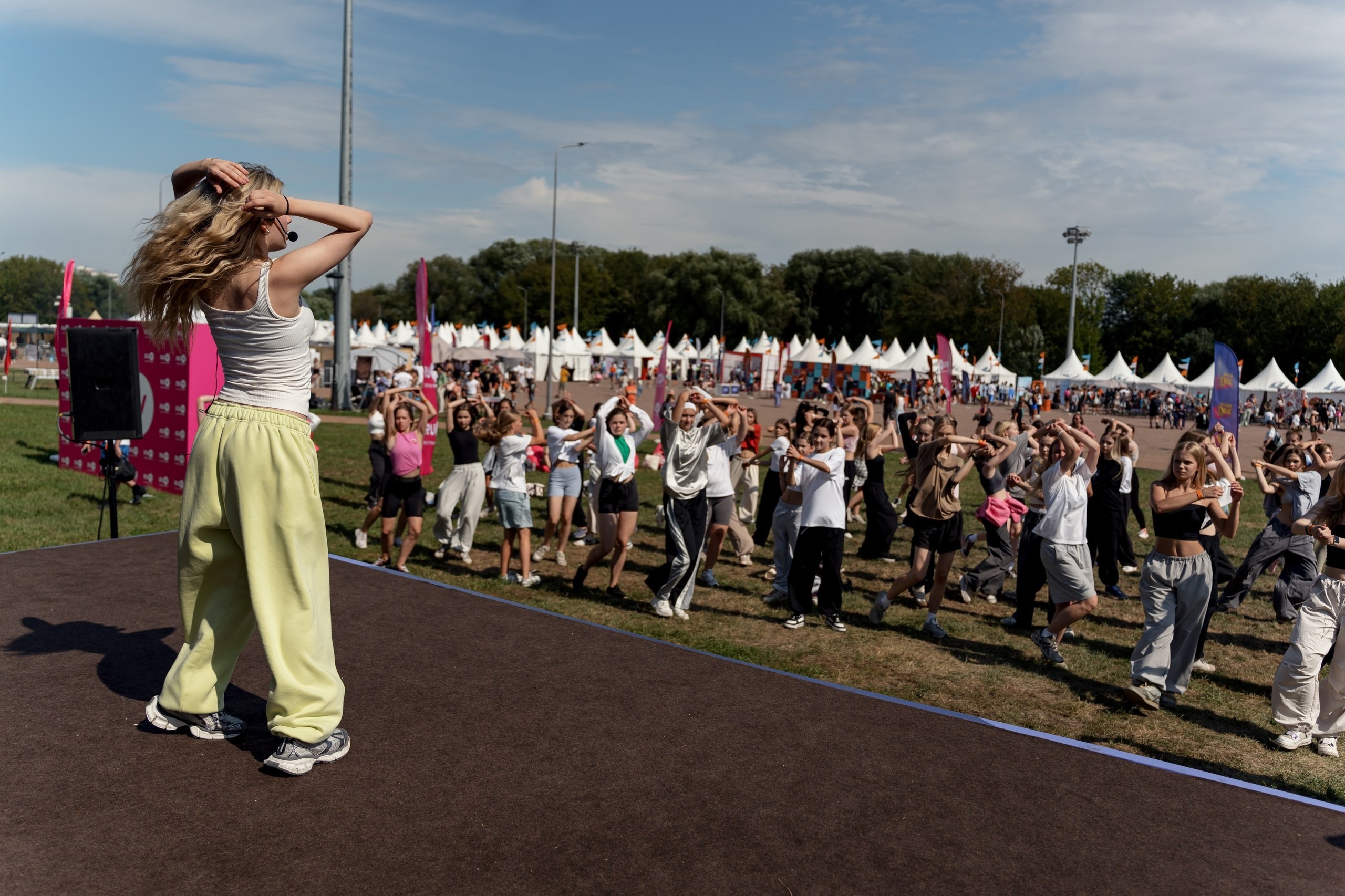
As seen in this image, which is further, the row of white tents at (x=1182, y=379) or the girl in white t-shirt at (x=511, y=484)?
the row of white tents at (x=1182, y=379)

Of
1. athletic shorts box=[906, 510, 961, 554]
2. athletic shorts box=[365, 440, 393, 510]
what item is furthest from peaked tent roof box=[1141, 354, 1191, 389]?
athletic shorts box=[365, 440, 393, 510]

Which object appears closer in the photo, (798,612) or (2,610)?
(2,610)

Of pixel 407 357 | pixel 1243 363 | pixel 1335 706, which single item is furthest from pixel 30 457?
pixel 1243 363

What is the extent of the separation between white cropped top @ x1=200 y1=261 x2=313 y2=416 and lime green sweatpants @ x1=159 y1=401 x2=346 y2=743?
0.21 ft

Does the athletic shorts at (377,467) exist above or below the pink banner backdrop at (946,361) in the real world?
below

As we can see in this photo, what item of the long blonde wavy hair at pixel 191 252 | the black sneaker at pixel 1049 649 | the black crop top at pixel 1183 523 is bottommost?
the black sneaker at pixel 1049 649

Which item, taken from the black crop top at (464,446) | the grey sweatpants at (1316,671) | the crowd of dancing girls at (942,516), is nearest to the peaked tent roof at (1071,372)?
the crowd of dancing girls at (942,516)

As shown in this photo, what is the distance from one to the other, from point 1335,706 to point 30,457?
59.3ft

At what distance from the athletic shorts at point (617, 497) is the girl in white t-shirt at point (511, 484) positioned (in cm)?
79

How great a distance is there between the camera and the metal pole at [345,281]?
26797mm

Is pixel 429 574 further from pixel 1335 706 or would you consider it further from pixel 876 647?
pixel 1335 706

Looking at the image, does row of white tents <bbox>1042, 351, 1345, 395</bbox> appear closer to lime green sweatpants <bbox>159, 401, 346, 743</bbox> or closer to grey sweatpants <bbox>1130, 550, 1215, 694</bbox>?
grey sweatpants <bbox>1130, 550, 1215, 694</bbox>

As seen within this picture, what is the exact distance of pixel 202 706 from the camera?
360 centimetres

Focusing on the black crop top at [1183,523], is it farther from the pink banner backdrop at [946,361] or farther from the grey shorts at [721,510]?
the pink banner backdrop at [946,361]
